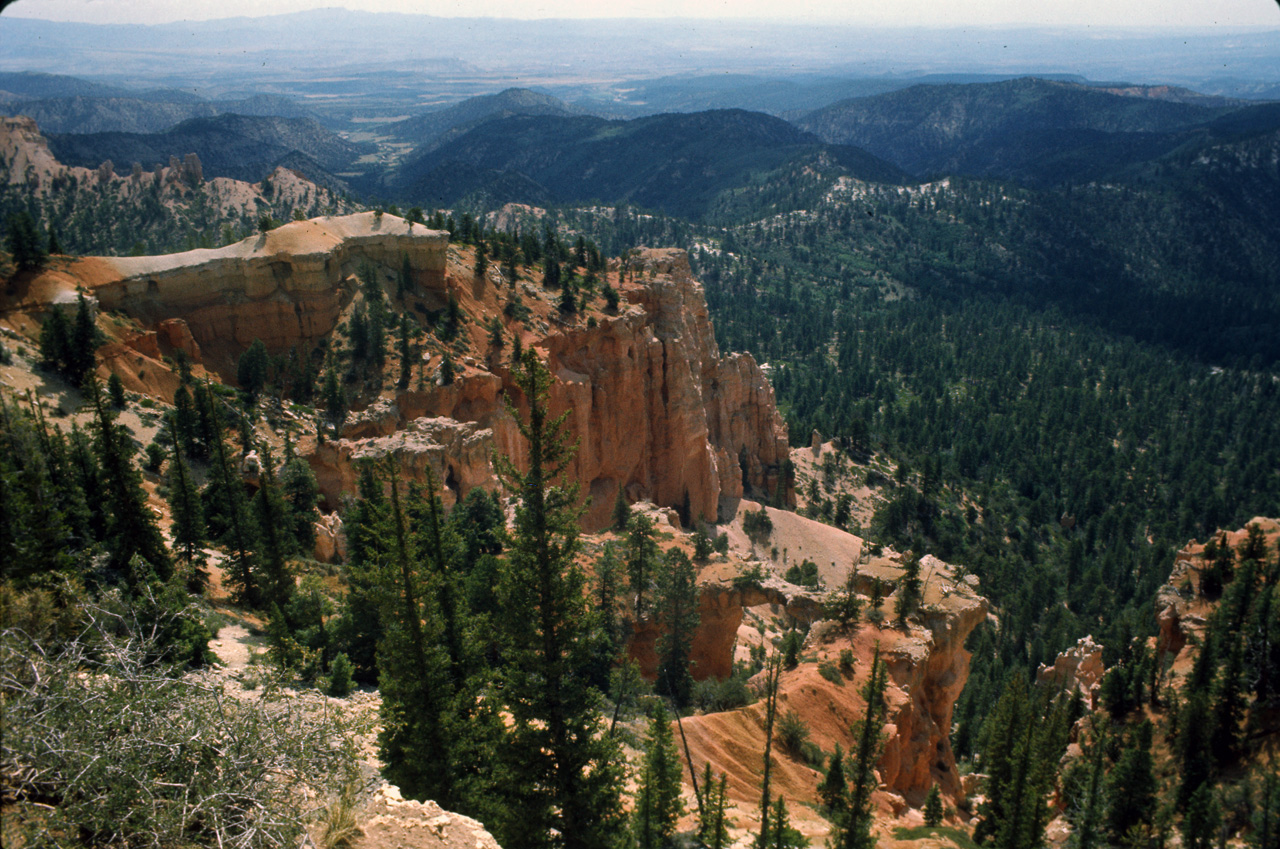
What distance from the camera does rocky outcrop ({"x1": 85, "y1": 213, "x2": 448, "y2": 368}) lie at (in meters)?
50.9

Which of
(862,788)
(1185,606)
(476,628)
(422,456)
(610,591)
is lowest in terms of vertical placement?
(1185,606)

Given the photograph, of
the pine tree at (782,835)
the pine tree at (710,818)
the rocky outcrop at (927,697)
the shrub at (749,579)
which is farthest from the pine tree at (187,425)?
the rocky outcrop at (927,697)

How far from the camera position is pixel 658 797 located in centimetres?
2262

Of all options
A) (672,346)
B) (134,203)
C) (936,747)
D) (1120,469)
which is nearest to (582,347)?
(672,346)

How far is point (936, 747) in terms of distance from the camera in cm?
3916

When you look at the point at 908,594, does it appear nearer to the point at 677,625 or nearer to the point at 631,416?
the point at 677,625

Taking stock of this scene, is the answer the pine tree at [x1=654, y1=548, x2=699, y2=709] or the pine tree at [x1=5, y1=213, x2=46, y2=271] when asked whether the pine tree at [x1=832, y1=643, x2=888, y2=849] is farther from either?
the pine tree at [x1=5, y1=213, x2=46, y2=271]

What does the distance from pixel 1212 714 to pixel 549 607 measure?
33413 mm

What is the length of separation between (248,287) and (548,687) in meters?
43.9

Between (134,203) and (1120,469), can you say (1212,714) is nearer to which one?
(1120,469)

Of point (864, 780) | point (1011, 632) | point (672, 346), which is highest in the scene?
point (672, 346)

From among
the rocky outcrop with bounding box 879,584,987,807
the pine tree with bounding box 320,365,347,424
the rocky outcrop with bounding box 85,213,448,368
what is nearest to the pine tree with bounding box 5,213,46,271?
the rocky outcrop with bounding box 85,213,448,368

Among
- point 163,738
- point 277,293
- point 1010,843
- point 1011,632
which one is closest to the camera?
point 163,738

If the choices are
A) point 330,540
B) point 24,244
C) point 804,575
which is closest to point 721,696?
point 330,540
